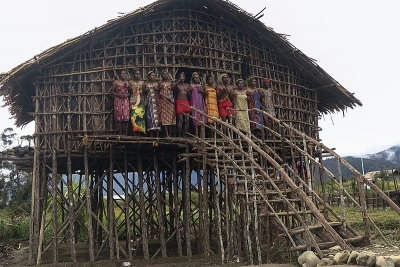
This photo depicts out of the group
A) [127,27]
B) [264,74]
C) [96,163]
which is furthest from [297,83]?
[96,163]

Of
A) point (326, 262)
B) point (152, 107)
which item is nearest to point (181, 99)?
point (152, 107)

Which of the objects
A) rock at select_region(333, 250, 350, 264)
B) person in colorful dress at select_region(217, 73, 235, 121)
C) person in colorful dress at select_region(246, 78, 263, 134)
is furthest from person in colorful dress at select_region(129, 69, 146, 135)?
rock at select_region(333, 250, 350, 264)

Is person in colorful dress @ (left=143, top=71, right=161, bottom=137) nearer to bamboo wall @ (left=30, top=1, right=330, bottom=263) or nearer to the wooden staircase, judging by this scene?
bamboo wall @ (left=30, top=1, right=330, bottom=263)

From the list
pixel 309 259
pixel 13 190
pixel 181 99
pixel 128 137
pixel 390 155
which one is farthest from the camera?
pixel 390 155

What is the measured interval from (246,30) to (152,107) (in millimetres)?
4160

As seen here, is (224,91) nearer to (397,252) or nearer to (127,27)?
(127,27)

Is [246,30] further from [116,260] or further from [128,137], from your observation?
[116,260]

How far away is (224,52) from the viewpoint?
11.9 meters

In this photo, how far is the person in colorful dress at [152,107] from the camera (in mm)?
9984

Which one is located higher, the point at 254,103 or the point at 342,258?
the point at 254,103

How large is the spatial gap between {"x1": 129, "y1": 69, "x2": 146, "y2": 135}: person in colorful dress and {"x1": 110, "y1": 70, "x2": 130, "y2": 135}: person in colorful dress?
0.12 metres

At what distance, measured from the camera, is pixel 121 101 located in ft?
32.6

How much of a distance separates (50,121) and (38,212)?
2162 millimetres

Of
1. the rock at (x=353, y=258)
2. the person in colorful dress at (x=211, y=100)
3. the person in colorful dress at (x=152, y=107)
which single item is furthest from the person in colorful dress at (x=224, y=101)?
the rock at (x=353, y=258)
